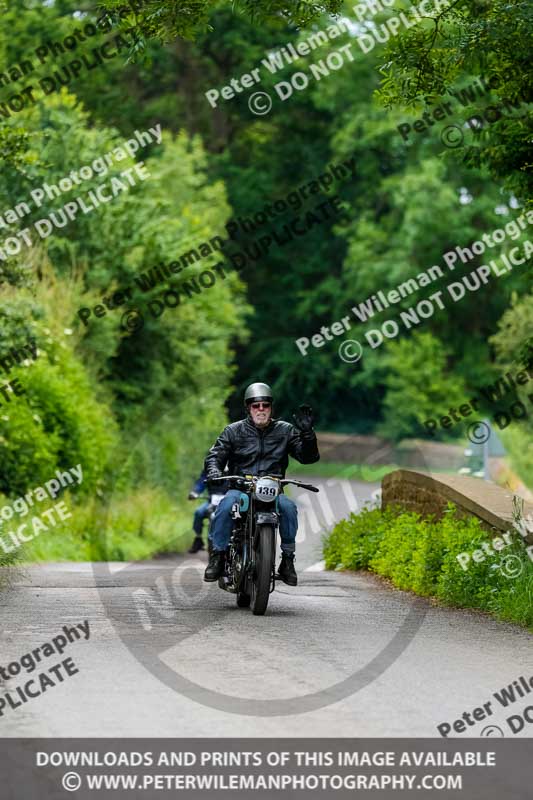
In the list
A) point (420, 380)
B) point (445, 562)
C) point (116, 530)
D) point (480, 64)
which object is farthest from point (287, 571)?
point (420, 380)

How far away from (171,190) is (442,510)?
32.2 m

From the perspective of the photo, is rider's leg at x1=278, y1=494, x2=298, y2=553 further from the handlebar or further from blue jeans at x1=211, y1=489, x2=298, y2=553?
the handlebar

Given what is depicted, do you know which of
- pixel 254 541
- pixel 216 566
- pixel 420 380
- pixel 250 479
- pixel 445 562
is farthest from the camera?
pixel 420 380

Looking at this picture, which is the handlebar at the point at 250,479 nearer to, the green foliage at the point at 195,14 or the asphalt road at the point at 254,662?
the asphalt road at the point at 254,662

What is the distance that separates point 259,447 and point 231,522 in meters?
0.71

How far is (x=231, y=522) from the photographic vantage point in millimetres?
12656

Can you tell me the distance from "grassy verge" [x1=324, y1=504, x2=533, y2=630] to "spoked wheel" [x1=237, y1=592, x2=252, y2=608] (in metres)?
1.94

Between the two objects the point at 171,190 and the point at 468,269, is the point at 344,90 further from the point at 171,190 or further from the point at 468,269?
the point at 171,190

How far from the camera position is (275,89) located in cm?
5838

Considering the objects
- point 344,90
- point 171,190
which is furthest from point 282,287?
point 171,190

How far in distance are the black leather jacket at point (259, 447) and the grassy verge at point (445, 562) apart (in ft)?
6.48

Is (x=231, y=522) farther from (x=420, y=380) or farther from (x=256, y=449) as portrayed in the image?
(x=420, y=380)

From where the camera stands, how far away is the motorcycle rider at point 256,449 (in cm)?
1266

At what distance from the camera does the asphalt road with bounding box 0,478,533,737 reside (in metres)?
7.82
